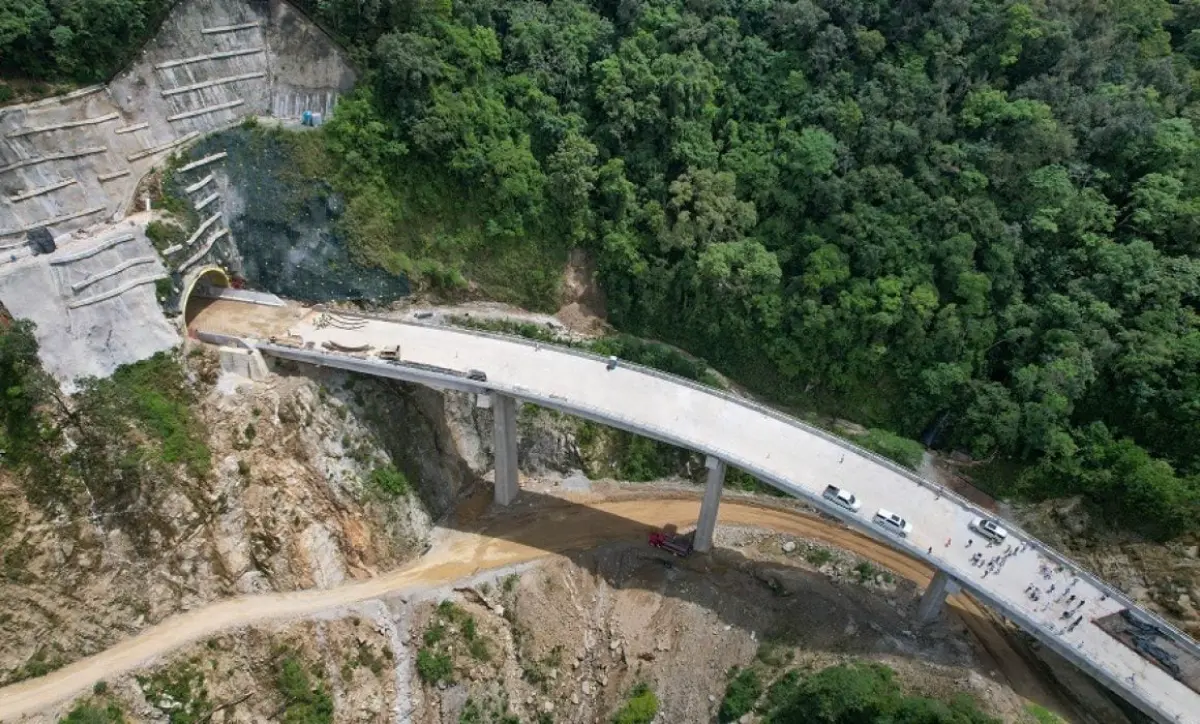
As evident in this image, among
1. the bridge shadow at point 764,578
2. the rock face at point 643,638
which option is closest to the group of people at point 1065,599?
the rock face at point 643,638

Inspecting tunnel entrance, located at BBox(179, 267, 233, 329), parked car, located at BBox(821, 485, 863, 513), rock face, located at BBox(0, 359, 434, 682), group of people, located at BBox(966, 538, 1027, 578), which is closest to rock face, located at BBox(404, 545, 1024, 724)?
group of people, located at BBox(966, 538, 1027, 578)

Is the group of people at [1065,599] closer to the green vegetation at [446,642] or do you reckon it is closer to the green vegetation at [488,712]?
the green vegetation at [488,712]

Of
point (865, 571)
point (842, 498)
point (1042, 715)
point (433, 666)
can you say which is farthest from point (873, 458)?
point (433, 666)

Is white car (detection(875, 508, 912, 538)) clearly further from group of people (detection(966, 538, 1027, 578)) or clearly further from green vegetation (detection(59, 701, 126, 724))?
green vegetation (detection(59, 701, 126, 724))

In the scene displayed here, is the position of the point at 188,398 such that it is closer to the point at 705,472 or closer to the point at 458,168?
the point at 458,168

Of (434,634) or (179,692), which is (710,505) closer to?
(434,634)

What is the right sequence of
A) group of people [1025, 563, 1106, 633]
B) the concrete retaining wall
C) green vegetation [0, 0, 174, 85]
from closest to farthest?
group of people [1025, 563, 1106, 633] < green vegetation [0, 0, 174, 85] < the concrete retaining wall
